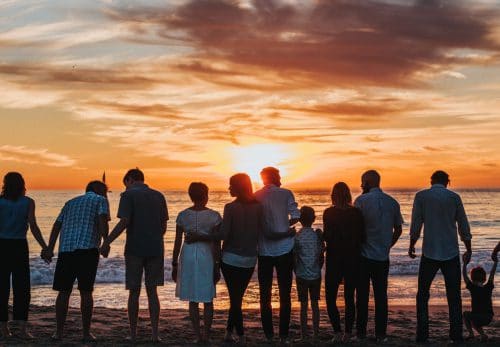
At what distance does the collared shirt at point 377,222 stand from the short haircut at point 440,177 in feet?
2.28

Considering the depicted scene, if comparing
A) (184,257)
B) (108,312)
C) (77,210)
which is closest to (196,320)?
(184,257)

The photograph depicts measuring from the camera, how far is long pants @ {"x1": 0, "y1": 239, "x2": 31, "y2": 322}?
28.6 feet

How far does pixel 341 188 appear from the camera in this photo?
8531 mm

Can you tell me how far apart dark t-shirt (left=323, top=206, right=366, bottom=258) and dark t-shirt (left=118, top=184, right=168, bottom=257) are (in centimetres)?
205

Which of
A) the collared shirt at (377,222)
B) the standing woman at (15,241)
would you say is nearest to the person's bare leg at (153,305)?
the standing woman at (15,241)

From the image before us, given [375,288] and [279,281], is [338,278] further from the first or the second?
[279,281]

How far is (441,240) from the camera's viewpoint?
8.80 m

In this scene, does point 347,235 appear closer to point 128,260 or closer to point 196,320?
point 196,320

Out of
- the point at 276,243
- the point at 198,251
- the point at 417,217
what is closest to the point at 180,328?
the point at 198,251

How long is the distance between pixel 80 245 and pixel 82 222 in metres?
0.27

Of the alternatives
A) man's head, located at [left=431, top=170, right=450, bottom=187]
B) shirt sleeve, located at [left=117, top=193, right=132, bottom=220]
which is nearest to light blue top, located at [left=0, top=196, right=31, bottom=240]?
shirt sleeve, located at [left=117, top=193, right=132, bottom=220]

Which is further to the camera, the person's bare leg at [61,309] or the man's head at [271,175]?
the man's head at [271,175]

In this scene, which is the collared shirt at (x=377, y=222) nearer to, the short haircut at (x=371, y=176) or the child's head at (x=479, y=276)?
the short haircut at (x=371, y=176)

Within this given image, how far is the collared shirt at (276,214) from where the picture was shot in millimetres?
8547
